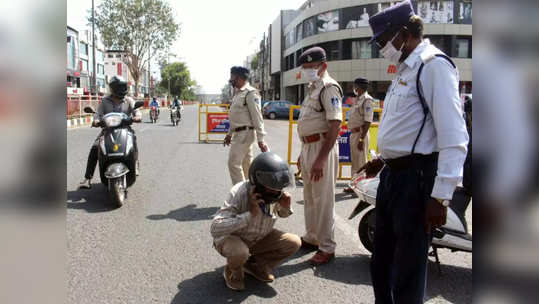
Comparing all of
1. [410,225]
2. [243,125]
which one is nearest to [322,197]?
[410,225]

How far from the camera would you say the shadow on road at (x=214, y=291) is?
120 inches

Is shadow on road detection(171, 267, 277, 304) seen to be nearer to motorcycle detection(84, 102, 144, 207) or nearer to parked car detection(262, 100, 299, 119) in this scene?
motorcycle detection(84, 102, 144, 207)

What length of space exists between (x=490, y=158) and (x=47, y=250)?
37.2 inches

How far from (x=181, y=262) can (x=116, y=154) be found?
8.35 ft

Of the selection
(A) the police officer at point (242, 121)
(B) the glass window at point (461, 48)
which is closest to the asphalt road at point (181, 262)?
(A) the police officer at point (242, 121)

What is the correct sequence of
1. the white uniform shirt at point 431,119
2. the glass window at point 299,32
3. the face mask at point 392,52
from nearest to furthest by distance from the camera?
the white uniform shirt at point 431,119 → the face mask at point 392,52 → the glass window at point 299,32

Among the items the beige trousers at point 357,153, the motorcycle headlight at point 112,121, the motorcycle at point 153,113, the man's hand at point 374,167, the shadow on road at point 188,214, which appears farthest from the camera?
the motorcycle at point 153,113

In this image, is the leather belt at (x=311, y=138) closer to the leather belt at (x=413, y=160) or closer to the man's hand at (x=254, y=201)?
the man's hand at (x=254, y=201)

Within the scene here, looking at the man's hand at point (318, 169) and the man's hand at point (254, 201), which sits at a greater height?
the man's hand at point (318, 169)

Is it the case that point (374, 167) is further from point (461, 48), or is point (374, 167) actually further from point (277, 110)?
point (461, 48)

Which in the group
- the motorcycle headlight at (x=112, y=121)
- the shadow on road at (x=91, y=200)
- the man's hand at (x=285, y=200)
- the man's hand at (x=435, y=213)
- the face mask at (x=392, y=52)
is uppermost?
the face mask at (x=392, y=52)

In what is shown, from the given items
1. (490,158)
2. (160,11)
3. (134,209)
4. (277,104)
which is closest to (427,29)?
(277,104)

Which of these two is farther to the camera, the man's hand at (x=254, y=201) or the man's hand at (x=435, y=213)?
the man's hand at (x=254, y=201)

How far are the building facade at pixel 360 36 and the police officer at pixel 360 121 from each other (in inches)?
1010
